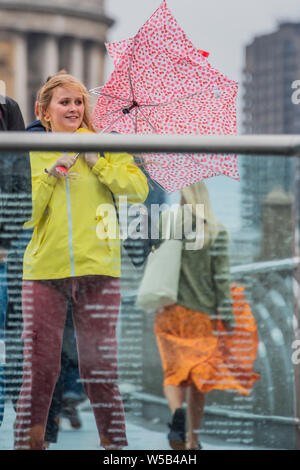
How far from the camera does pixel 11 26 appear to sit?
228 ft

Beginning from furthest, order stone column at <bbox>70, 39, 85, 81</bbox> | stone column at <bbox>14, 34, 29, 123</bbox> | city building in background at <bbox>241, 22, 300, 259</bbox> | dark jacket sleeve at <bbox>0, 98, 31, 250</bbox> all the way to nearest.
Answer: city building in background at <bbox>241, 22, 300, 259</bbox>
stone column at <bbox>70, 39, 85, 81</bbox>
stone column at <bbox>14, 34, 29, 123</bbox>
dark jacket sleeve at <bbox>0, 98, 31, 250</bbox>

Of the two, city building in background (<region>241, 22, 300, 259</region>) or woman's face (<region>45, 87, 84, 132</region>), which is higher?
city building in background (<region>241, 22, 300, 259</region>)

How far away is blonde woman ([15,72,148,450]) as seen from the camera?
309 centimetres

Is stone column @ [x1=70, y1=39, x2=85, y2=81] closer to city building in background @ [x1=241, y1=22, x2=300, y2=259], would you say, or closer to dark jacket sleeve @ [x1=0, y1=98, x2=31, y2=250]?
city building in background @ [x1=241, y1=22, x2=300, y2=259]

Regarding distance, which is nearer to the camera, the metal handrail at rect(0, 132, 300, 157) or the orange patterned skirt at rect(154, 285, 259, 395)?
the metal handrail at rect(0, 132, 300, 157)

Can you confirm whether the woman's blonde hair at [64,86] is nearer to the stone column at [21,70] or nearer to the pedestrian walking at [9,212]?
the pedestrian walking at [9,212]

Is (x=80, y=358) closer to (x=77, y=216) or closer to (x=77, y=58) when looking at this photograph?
(x=77, y=216)

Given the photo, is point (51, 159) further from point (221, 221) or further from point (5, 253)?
point (221, 221)

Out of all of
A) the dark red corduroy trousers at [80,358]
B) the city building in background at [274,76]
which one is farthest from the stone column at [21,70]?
the dark red corduroy trousers at [80,358]

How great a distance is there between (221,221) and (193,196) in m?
0.12

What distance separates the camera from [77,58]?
68500 millimetres

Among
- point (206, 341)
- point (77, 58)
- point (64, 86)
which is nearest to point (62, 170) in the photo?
point (206, 341)

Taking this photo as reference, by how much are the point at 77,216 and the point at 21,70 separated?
65407mm

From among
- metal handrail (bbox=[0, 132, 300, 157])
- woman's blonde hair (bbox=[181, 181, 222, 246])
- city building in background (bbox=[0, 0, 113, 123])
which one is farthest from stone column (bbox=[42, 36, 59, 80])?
metal handrail (bbox=[0, 132, 300, 157])
